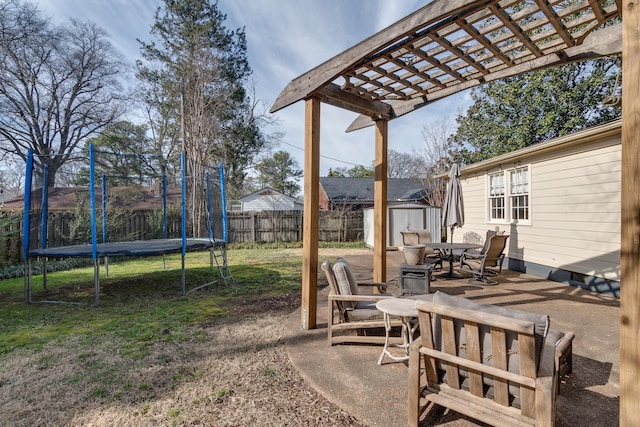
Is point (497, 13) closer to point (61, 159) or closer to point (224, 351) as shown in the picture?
point (224, 351)

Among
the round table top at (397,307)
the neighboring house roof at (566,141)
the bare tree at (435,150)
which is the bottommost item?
the round table top at (397,307)

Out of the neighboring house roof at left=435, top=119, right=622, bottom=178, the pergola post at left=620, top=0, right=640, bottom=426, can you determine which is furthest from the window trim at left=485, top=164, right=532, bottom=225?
the pergola post at left=620, top=0, right=640, bottom=426

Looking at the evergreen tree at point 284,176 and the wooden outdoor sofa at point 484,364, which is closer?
the wooden outdoor sofa at point 484,364

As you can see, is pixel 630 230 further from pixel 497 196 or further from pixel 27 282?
pixel 27 282

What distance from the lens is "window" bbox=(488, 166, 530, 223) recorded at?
289 inches

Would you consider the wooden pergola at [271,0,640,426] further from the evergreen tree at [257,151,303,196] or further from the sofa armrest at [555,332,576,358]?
the evergreen tree at [257,151,303,196]

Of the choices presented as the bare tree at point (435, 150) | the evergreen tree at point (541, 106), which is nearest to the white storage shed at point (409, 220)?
the bare tree at point (435, 150)

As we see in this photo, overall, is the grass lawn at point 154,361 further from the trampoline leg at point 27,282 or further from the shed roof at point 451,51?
the shed roof at point 451,51

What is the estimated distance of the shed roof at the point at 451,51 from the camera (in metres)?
2.70

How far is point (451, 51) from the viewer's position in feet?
10.7

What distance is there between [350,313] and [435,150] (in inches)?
722

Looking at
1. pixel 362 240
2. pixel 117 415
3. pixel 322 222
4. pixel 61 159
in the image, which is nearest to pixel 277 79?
pixel 322 222

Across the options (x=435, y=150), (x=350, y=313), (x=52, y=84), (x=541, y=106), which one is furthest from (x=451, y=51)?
(x=52, y=84)

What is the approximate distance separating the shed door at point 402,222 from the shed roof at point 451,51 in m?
8.24
